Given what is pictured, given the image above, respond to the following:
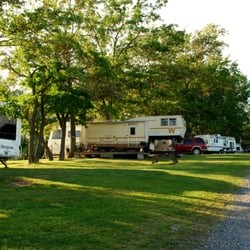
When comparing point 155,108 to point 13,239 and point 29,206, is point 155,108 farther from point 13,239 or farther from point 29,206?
point 13,239

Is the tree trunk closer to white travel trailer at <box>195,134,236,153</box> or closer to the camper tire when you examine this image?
the camper tire

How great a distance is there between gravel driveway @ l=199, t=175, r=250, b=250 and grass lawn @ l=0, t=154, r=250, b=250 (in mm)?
224

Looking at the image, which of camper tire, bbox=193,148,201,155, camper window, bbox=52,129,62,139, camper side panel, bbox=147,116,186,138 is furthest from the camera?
camper tire, bbox=193,148,201,155

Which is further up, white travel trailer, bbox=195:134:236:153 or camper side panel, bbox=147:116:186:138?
camper side panel, bbox=147:116:186:138

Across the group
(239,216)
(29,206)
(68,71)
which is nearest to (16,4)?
(68,71)

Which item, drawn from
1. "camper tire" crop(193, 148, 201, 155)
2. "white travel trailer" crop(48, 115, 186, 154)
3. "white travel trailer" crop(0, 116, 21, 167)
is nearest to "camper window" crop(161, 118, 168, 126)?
"white travel trailer" crop(48, 115, 186, 154)

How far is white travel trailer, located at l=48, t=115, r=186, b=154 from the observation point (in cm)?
4125

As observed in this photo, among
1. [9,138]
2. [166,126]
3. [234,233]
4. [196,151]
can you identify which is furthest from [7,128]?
[196,151]

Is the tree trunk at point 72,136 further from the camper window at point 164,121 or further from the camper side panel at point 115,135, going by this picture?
the camper window at point 164,121

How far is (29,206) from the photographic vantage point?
10.3 metres

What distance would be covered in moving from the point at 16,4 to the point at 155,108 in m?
26.9

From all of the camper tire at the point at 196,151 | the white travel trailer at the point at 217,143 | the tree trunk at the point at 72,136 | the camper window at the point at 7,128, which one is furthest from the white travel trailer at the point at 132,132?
the camper window at the point at 7,128

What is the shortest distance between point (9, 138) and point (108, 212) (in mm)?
12244

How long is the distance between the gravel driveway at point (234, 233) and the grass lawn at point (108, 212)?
0.22m
